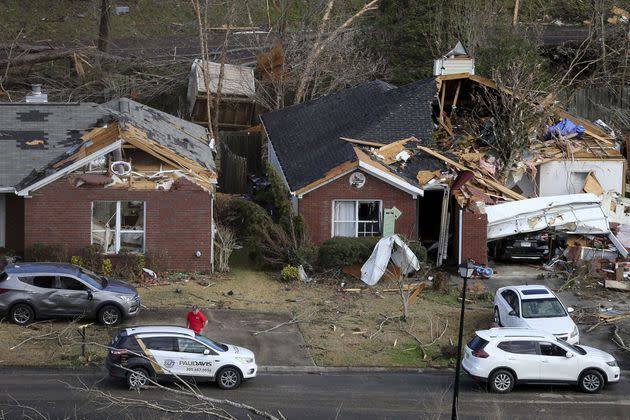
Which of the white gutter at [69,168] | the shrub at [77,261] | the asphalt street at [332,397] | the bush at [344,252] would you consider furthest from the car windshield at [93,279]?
the bush at [344,252]

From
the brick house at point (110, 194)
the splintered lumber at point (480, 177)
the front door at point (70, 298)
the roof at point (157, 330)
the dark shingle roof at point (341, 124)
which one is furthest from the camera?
the dark shingle roof at point (341, 124)

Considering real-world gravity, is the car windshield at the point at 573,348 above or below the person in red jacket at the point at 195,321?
below

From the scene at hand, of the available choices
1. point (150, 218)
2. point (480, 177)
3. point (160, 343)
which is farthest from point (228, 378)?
point (480, 177)

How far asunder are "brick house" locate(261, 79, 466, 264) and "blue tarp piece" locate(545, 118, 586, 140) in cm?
406

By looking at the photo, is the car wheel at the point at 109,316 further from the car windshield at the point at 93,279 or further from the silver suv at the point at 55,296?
the car windshield at the point at 93,279

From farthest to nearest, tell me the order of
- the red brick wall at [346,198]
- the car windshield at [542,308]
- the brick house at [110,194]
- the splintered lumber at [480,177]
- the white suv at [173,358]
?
the splintered lumber at [480,177]
the red brick wall at [346,198]
the brick house at [110,194]
the car windshield at [542,308]
the white suv at [173,358]

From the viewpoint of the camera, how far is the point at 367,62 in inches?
1845

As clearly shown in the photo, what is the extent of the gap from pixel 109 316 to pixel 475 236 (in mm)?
11401

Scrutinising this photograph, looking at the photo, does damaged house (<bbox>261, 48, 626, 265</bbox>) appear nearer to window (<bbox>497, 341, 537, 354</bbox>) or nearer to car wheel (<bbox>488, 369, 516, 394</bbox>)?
window (<bbox>497, 341, 537, 354</bbox>)

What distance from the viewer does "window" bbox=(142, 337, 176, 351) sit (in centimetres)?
2150

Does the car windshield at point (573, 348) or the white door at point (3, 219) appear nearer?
the car windshield at point (573, 348)

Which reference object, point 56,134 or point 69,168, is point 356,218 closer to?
point 69,168

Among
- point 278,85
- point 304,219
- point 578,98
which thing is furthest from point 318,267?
point 578,98

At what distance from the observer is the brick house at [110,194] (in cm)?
3019
